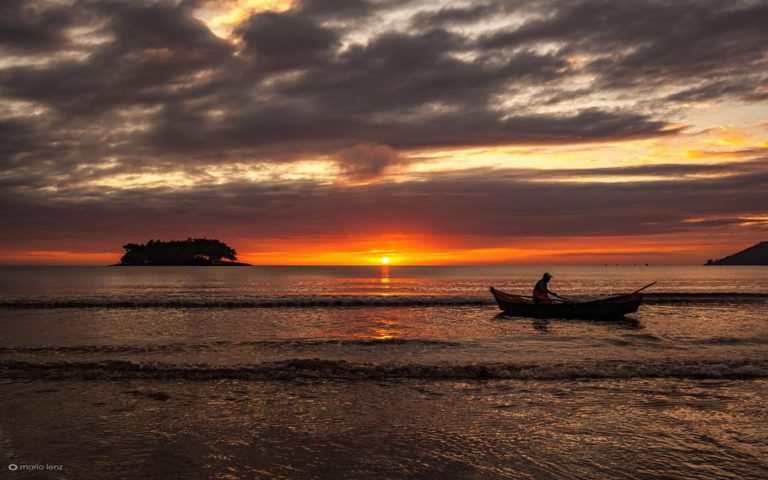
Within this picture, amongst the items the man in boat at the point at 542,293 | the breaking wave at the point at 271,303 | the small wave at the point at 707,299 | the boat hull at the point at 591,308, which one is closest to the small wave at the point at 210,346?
the boat hull at the point at 591,308

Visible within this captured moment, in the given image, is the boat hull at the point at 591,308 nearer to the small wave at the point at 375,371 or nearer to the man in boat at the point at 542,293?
the man in boat at the point at 542,293

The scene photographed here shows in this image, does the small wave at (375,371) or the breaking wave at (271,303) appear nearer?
the small wave at (375,371)

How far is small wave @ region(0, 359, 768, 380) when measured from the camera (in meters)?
14.3

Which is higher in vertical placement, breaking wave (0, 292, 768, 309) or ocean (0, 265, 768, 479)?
ocean (0, 265, 768, 479)

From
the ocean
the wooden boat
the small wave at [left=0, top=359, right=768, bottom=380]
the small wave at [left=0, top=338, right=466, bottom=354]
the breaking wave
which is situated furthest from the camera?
the breaking wave

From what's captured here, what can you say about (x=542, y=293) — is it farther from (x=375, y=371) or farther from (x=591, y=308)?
(x=375, y=371)

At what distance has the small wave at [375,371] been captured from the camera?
46.9 feet

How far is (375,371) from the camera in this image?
1509 centimetres

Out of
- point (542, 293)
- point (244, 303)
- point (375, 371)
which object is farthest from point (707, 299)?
point (375, 371)

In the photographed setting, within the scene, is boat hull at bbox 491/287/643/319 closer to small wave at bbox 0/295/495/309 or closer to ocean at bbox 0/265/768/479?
ocean at bbox 0/265/768/479

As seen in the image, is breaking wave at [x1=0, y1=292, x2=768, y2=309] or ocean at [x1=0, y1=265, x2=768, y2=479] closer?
ocean at [x1=0, y1=265, x2=768, y2=479]

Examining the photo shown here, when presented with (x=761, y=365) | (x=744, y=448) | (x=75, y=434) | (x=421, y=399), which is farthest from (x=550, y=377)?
(x=75, y=434)

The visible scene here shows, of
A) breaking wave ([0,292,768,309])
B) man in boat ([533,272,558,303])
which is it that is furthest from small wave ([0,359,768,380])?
breaking wave ([0,292,768,309])

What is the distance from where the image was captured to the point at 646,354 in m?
18.3
